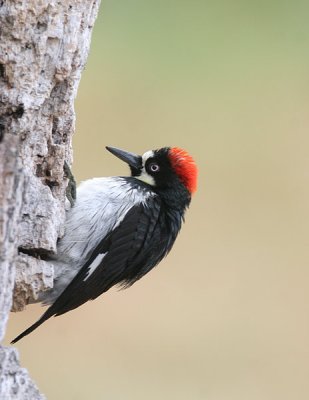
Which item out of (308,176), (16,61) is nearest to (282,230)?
(308,176)

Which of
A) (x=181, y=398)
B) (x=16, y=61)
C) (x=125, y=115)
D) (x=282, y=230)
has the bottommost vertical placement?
(x=181, y=398)

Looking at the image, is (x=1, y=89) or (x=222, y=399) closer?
(x=1, y=89)

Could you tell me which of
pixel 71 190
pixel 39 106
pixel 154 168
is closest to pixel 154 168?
pixel 154 168

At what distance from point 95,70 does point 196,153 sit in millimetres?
979

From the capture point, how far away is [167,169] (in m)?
5.07

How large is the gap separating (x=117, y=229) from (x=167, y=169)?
0.61 meters

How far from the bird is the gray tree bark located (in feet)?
0.63

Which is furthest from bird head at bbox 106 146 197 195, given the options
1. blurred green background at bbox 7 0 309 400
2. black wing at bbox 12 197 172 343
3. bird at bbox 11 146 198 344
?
blurred green background at bbox 7 0 309 400

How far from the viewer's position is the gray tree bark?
3.78 m

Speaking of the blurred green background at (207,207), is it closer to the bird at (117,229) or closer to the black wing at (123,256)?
the bird at (117,229)

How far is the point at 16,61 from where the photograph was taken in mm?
3781

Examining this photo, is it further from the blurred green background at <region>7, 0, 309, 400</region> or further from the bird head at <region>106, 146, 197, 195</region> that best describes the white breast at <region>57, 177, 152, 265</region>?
the blurred green background at <region>7, 0, 309, 400</region>

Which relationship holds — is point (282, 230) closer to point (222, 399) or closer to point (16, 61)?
point (222, 399)

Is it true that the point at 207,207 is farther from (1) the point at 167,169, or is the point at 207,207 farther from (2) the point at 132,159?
(1) the point at 167,169
